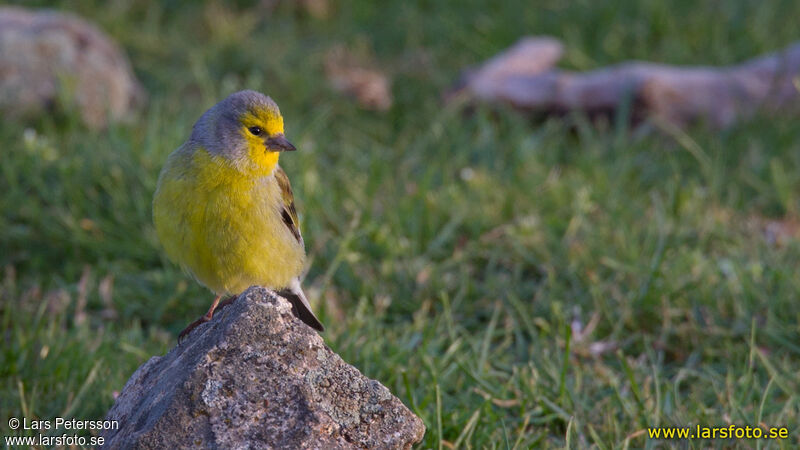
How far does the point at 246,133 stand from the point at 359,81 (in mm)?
3636

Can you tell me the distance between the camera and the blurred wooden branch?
23.1ft

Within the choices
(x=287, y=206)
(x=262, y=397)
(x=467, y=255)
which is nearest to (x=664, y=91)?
(x=467, y=255)

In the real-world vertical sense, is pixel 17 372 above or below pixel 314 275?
above

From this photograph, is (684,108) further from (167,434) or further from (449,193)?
(167,434)

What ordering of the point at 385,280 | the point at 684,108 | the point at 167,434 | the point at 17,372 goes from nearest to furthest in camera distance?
the point at 167,434
the point at 17,372
the point at 385,280
the point at 684,108

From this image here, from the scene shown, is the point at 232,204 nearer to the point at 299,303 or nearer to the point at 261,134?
the point at 261,134

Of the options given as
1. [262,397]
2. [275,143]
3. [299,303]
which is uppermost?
[275,143]

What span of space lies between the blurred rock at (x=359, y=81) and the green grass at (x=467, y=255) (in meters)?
0.12

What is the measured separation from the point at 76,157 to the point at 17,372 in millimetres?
2006

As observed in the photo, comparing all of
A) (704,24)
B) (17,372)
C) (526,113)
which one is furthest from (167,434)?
(704,24)

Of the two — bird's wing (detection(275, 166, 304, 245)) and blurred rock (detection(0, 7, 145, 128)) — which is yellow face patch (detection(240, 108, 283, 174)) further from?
blurred rock (detection(0, 7, 145, 128))

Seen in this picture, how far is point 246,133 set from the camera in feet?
13.0

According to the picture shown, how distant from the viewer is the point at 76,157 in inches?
228
